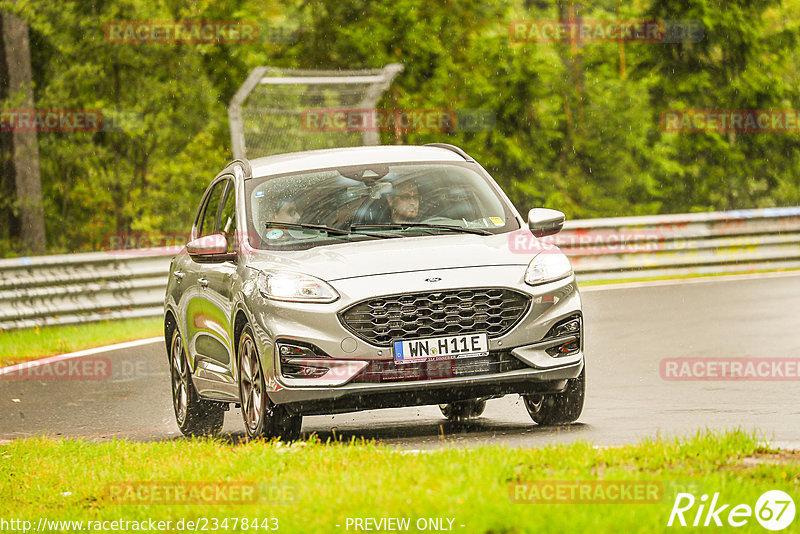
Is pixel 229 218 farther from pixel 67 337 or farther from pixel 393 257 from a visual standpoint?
pixel 67 337

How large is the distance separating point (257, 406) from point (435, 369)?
46.1 inches

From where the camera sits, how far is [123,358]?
1561 centimetres

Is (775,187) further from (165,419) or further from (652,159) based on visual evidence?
(165,419)

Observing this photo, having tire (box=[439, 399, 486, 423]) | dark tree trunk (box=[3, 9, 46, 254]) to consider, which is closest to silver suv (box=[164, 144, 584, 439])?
tire (box=[439, 399, 486, 423])

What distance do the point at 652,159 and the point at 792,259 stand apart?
31.8 ft

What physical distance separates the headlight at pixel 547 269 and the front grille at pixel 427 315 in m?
0.21

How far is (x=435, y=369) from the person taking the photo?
28.0ft

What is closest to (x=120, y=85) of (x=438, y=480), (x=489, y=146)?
(x=489, y=146)

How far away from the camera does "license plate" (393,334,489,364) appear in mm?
8469

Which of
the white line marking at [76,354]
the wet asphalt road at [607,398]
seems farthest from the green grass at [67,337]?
the wet asphalt road at [607,398]

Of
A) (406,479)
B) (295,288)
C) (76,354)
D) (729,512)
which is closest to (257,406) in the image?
(295,288)

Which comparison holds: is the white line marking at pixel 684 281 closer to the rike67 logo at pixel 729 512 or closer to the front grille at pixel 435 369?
the front grille at pixel 435 369

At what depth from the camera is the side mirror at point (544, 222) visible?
9.48 metres

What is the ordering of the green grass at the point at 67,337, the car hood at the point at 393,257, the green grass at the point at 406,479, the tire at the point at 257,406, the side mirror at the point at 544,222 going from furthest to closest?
the green grass at the point at 67,337, the side mirror at the point at 544,222, the tire at the point at 257,406, the car hood at the point at 393,257, the green grass at the point at 406,479
